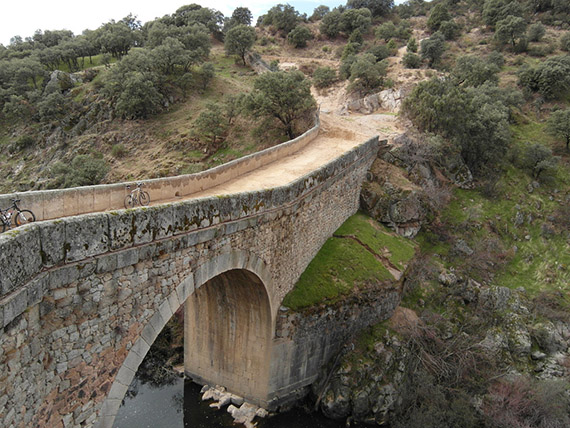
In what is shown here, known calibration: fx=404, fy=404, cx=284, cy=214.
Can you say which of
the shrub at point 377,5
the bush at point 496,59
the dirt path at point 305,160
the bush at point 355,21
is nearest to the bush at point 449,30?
the bush at point 496,59

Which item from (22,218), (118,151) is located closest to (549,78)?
(118,151)

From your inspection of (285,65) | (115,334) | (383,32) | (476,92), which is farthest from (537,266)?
(383,32)

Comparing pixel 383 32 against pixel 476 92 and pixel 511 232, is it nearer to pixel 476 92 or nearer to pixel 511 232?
pixel 476 92

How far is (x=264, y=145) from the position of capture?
28484 mm

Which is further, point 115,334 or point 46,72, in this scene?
point 46,72

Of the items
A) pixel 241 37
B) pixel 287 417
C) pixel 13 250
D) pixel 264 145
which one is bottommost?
pixel 287 417

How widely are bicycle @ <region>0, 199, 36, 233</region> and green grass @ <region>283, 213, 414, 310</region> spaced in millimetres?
9597

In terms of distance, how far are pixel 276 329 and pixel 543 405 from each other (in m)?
10.7

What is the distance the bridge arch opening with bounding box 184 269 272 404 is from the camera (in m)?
14.4

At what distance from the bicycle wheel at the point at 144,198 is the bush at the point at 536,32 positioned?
54388mm

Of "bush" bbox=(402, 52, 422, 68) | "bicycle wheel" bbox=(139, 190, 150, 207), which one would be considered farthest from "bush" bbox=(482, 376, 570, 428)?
"bush" bbox=(402, 52, 422, 68)

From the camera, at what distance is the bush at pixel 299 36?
5934 cm

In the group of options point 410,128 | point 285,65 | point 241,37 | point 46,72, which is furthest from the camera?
point 285,65

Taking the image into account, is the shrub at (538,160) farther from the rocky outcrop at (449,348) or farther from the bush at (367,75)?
the bush at (367,75)
